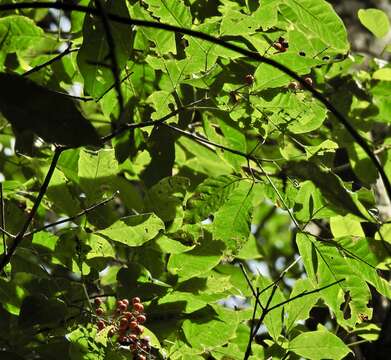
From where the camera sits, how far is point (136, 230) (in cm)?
121

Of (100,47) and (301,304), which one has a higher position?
(100,47)

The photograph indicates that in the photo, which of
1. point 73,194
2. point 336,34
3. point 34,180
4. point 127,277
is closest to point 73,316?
point 127,277

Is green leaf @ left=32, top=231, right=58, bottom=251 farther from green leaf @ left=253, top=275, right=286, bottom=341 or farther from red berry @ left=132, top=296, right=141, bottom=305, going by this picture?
green leaf @ left=253, top=275, right=286, bottom=341

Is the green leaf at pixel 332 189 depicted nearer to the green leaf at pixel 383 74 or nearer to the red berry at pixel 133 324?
the red berry at pixel 133 324

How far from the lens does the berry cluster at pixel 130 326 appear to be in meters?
1.21

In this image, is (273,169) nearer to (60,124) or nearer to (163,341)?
(163,341)

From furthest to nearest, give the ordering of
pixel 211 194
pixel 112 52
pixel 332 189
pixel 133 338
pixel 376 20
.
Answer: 1. pixel 376 20
2. pixel 211 194
3. pixel 133 338
4. pixel 332 189
5. pixel 112 52

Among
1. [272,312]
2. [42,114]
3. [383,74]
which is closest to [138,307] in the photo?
[272,312]

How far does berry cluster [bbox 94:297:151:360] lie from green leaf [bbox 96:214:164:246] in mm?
110

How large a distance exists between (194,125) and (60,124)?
0.98 meters

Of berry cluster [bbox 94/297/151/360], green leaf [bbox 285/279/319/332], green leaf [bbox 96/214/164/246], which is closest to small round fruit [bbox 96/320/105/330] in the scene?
berry cluster [bbox 94/297/151/360]

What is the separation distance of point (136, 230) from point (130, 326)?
151mm

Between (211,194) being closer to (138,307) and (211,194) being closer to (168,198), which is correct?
(168,198)

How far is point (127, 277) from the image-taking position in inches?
51.8
